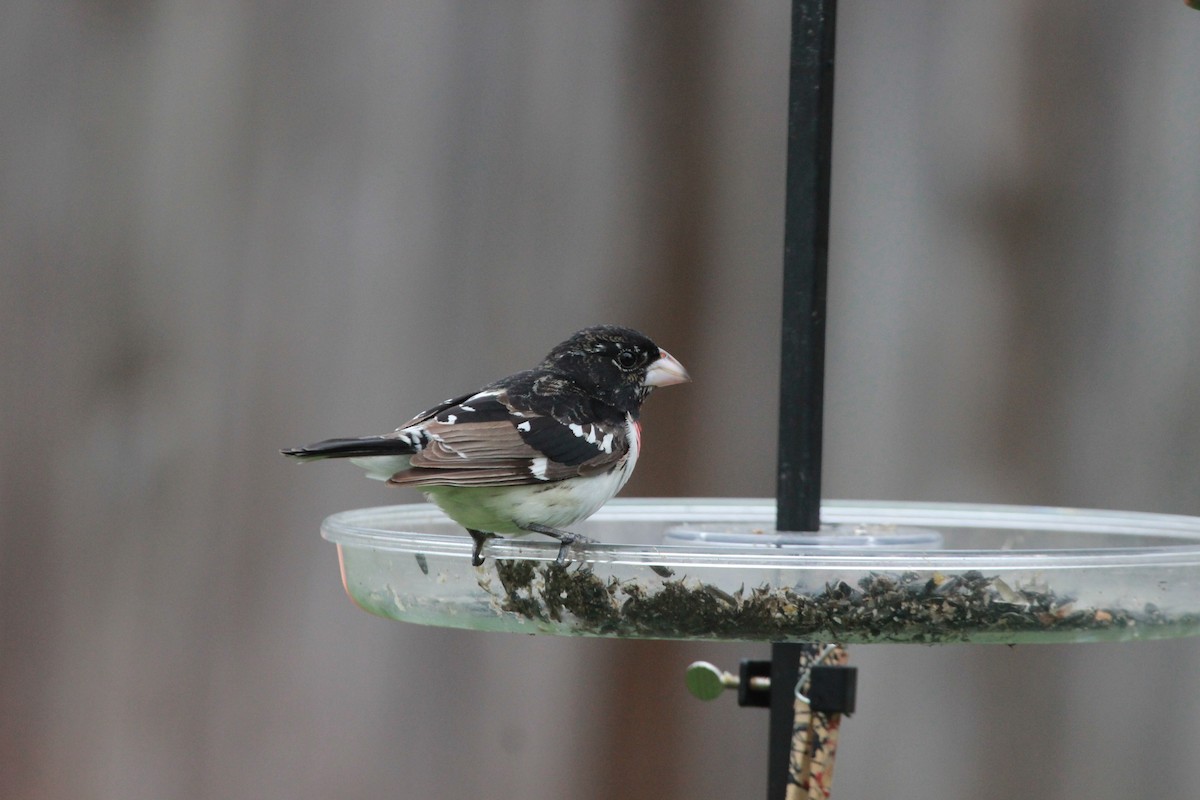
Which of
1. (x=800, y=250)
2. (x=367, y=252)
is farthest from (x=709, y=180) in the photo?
(x=800, y=250)

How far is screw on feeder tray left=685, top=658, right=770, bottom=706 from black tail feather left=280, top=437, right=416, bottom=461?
25.4 inches

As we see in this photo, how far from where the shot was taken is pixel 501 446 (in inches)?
77.7

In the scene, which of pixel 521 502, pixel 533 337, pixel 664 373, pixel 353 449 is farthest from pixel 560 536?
pixel 533 337

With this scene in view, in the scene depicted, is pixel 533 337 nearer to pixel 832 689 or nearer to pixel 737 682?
pixel 737 682

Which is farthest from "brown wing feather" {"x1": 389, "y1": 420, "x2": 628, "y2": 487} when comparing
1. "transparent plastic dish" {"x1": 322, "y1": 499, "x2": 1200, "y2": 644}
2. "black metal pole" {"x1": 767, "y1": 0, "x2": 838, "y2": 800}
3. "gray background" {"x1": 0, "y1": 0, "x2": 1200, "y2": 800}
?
"gray background" {"x1": 0, "y1": 0, "x2": 1200, "y2": 800}

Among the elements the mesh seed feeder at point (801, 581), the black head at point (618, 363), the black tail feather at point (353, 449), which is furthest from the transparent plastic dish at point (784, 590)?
the black head at point (618, 363)

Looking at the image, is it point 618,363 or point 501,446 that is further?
point 618,363

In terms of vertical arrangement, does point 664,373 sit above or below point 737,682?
above

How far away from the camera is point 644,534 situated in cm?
260

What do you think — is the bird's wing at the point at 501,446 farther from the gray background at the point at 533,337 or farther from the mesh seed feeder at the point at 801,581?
the gray background at the point at 533,337

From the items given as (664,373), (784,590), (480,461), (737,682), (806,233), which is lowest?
(737,682)

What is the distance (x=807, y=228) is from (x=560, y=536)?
614 millimetres

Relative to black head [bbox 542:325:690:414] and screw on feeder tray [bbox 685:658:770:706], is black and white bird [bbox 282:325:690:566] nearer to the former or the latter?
black head [bbox 542:325:690:414]

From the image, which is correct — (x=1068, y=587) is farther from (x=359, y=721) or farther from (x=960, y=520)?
(x=359, y=721)
